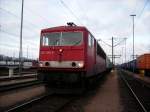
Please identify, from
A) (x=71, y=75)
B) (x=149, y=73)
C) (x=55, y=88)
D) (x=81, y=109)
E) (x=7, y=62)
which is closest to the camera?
(x=81, y=109)

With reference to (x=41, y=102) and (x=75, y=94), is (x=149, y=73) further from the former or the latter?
(x=41, y=102)

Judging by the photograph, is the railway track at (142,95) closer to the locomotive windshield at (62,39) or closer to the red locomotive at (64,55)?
the red locomotive at (64,55)

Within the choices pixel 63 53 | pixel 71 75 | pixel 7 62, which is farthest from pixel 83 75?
pixel 7 62

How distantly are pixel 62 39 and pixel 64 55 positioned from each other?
91 centimetres

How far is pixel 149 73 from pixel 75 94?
2641cm

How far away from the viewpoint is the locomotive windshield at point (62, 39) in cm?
1188

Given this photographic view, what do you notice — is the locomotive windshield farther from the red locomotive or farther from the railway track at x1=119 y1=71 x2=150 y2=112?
the railway track at x1=119 y1=71 x2=150 y2=112

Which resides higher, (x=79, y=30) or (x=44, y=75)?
(x=79, y=30)

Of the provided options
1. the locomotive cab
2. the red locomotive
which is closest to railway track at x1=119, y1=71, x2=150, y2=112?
the red locomotive

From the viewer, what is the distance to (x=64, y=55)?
11.6 m

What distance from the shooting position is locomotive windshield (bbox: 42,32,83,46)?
39.0ft

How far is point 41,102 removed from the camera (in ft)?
32.7

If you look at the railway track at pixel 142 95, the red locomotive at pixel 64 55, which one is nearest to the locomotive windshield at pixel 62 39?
the red locomotive at pixel 64 55

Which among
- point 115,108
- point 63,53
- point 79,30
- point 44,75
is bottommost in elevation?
point 115,108
